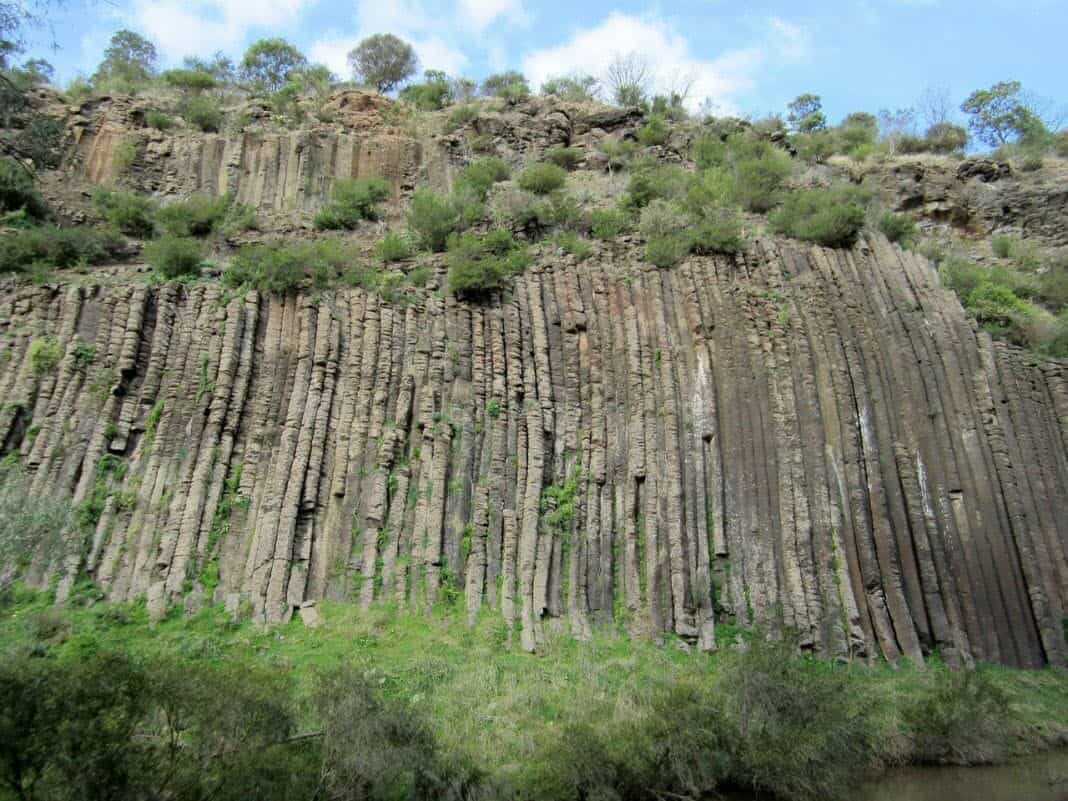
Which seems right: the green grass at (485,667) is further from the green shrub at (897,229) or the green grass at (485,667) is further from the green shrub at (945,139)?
the green shrub at (945,139)

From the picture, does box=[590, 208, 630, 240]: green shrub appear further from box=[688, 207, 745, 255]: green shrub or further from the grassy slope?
the grassy slope

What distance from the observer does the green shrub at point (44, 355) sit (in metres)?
17.6

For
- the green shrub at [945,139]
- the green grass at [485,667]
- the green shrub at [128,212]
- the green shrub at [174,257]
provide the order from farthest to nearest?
1. the green shrub at [945,139]
2. the green shrub at [128,212]
3. the green shrub at [174,257]
4. the green grass at [485,667]

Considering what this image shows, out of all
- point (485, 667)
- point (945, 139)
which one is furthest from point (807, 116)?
point (485, 667)

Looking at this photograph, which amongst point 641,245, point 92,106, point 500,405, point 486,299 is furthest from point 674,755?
point 92,106

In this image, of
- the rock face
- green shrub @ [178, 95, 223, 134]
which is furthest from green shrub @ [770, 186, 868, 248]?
green shrub @ [178, 95, 223, 134]

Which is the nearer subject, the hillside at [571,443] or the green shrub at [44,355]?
the hillside at [571,443]

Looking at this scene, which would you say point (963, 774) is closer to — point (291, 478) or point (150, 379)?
point (291, 478)

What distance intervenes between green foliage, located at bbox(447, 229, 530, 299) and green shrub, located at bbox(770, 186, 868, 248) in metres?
7.80

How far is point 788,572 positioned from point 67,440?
15.1 m

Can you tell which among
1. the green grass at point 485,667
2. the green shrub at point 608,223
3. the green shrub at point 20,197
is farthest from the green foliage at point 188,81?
the green grass at point 485,667

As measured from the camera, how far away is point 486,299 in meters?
21.2

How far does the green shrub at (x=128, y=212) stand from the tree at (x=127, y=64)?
10.4 m

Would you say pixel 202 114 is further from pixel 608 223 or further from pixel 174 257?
pixel 608 223
